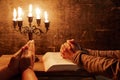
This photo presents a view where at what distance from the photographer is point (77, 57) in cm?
122

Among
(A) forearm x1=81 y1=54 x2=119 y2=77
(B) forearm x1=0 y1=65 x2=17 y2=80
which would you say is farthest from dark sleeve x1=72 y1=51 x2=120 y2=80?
(B) forearm x1=0 y1=65 x2=17 y2=80

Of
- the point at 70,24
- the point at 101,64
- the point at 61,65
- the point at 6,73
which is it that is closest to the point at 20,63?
the point at 6,73

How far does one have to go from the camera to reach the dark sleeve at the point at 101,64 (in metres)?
1.00

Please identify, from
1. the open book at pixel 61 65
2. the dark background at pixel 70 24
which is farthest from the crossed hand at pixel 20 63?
the dark background at pixel 70 24

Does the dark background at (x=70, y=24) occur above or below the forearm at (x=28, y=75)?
above

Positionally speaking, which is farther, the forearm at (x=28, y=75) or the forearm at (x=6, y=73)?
the forearm at (x=6, y=73)

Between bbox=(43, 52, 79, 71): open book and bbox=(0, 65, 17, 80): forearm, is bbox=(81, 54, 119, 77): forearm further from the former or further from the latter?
bbox=(0, 65, 17, 80): forearm

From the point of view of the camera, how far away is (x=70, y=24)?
224cm

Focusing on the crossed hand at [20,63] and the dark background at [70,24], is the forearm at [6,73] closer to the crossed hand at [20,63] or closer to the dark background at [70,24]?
the crossed hand at [20,63]

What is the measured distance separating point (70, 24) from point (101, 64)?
3.96 ft

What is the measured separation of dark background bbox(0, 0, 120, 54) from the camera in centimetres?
220

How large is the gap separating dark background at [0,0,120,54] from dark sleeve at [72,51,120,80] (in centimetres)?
103

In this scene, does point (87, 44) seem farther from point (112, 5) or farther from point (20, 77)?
point (20, 77)

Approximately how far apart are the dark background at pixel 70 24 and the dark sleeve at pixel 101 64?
1.03 metres
